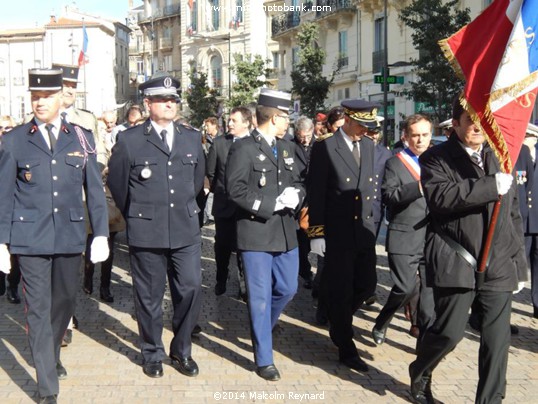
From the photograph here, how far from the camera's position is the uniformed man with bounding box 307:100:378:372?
6.61 m

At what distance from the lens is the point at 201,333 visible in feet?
25.1

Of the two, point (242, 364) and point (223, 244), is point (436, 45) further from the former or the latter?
point (242, 364)

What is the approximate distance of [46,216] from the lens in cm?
567

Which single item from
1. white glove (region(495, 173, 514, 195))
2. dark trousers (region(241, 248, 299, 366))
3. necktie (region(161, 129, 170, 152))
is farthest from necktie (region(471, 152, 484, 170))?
necktie (region(161, 129, 170, 152))

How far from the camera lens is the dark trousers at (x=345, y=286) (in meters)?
6.55

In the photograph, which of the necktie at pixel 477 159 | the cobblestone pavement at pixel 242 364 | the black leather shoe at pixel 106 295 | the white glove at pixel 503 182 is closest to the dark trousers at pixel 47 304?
the cobblestone pavement at pixel 242 364

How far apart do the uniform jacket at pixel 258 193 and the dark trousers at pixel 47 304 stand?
4.05 ft

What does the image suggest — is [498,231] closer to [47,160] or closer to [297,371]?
[297,371]

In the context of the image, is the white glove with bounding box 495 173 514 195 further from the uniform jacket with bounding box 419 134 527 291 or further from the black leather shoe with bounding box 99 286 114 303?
the black leather shoe with bounding box 99 286 114 303

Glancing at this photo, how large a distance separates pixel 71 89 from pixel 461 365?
168 inches

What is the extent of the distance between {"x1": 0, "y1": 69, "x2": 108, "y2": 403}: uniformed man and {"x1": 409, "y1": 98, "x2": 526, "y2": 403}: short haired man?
2.32 m

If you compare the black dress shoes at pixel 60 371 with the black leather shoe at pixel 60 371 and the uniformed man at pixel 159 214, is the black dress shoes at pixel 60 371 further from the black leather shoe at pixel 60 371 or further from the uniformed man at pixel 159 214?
the uniformed man at pixel 159 214

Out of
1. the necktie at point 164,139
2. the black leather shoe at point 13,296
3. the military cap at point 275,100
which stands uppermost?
the military cap at point 275,100

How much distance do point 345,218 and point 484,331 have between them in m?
1.80
